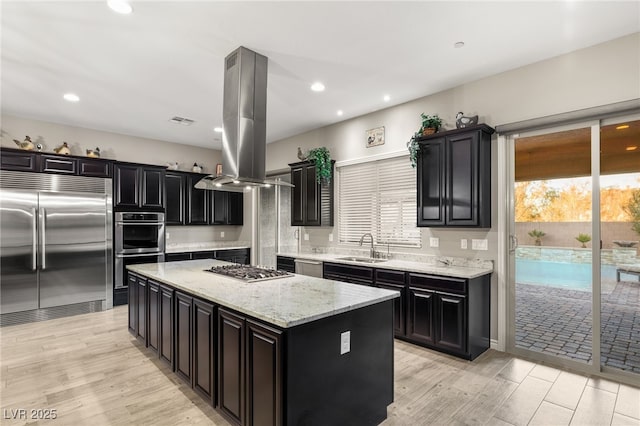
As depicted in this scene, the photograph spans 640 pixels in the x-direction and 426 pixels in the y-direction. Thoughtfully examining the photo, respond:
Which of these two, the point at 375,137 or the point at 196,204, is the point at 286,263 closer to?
the point at 375,137

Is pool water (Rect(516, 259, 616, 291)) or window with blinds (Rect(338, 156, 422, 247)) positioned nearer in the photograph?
pool water (Rect(516, 259, 616, 291))

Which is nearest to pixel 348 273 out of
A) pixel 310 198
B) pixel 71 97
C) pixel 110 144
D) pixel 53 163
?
pixel 310 198

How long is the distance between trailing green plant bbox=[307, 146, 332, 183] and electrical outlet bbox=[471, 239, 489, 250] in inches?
96.6

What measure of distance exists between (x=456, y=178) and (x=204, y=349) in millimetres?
3079

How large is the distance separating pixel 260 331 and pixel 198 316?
33.7 inches

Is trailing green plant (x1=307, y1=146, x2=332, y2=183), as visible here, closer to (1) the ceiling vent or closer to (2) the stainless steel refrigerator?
(1) the ceiling vent

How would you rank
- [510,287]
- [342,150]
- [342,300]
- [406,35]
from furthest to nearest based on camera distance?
1. [342,150]
2. [510,287]
3. [406,35]
4. [342,300]

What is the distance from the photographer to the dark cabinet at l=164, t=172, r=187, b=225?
20.9 feet

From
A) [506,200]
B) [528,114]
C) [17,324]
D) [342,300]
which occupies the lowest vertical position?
[17,324]

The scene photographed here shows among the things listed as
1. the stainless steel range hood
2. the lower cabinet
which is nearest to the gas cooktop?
the lower cabinet

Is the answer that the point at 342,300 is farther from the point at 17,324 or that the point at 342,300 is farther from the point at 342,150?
the point at 17,324

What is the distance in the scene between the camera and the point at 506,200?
3.58 metres

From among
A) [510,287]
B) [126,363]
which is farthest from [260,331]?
[510,287]

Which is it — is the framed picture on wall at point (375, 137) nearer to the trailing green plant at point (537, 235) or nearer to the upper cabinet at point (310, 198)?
the upper cabinet at point (310, 198)
